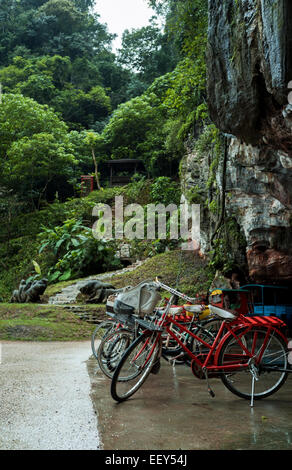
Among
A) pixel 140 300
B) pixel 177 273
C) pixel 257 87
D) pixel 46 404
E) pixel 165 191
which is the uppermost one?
pixel 165 191

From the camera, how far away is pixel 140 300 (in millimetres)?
4070

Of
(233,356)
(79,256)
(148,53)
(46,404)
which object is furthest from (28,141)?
(233,356)

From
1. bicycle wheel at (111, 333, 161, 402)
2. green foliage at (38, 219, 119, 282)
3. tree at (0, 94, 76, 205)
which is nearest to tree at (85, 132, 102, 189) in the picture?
tree at (0, 94, 76, 205)

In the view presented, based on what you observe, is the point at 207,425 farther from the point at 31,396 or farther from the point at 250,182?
the point at 250,182

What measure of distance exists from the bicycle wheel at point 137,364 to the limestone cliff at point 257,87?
2710 millimetres

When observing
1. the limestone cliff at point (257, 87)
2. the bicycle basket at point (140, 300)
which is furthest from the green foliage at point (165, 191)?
the bicycle basket at point (140, 300)

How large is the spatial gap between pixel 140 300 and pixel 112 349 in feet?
3.24

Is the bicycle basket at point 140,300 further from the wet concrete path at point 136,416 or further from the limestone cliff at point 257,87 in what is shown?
the limestone cliff at point 257,87

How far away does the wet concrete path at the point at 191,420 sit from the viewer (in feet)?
8.44

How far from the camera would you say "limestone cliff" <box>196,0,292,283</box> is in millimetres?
3836

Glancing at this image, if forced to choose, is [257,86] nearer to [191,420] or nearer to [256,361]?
[256,361]

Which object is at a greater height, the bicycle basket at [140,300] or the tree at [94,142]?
the tree at [94,142]

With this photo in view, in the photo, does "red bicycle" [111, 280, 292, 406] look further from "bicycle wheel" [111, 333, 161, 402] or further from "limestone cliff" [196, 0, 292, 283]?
"limestone cliff" [196, 0, 292, 283]

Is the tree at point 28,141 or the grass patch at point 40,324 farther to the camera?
the tree at point 28,141
